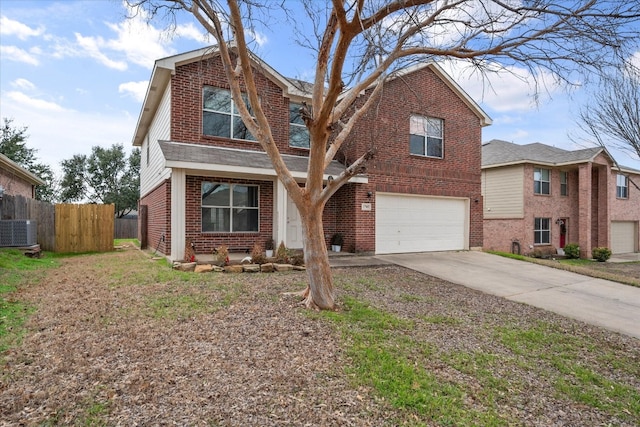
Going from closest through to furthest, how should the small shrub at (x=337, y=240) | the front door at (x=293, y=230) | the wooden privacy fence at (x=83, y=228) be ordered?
1. the front door at (x=293, y=230)
2. the small shrub at (x=337, y=240)
3. the wooden privacy fence at (x=83, y=228)

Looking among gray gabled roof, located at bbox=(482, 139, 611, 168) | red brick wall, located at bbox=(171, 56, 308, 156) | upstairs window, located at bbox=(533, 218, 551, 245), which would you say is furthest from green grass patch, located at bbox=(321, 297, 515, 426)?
upstairs window, located at bbox=(533, 218, 551, 245)

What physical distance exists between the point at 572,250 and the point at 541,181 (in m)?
4.20

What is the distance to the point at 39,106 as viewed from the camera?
16938mm

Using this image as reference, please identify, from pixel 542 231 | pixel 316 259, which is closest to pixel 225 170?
pixel 316 259

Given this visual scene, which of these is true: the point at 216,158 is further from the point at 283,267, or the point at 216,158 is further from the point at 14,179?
the point at 14,179

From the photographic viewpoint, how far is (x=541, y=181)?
766 inches

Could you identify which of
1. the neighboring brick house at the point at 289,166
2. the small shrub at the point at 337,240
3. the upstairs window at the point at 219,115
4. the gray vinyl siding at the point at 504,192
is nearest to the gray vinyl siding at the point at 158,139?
the neighboring brick house at the point at 289,166

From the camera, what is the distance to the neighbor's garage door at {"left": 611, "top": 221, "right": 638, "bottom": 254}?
2294cm

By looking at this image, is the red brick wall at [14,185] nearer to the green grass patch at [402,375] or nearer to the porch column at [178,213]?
the porch column at [178,213]

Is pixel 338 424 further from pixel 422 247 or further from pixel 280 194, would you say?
pixel 422 247

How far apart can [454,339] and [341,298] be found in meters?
2.06

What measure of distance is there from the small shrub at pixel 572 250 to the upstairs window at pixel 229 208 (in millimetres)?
17987

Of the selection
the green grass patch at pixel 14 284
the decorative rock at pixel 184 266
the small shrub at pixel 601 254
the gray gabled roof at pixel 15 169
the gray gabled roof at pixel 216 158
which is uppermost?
the gray gabled roof at pixel 15 169

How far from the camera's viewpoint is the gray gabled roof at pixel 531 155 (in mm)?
18984
